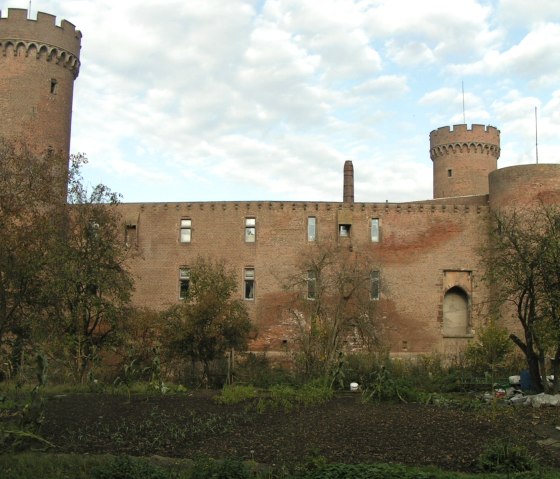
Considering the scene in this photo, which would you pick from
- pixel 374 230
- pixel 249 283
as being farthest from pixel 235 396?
pixel 374 230

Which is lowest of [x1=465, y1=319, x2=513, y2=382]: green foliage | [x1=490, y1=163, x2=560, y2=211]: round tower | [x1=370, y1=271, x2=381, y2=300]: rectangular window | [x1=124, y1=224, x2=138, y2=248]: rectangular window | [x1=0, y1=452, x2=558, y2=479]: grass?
[x1=0, y1=452, x2=558, y2=479]: grass

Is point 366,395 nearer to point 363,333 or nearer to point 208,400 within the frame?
point 208,400

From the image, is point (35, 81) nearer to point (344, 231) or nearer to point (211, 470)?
point (344, 231)

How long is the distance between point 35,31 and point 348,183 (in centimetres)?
1874

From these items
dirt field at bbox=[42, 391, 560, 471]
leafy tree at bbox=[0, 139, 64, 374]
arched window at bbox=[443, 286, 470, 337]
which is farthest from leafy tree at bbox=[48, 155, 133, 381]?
arched window at bbox=[443, 286, 470, 337]

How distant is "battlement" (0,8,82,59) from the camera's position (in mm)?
34656

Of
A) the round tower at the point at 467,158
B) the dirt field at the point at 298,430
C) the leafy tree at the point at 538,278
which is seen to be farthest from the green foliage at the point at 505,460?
the round tower at the point at 467,158

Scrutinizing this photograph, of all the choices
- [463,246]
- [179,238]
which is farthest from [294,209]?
[463,246]

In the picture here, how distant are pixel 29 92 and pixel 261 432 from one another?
26891mm

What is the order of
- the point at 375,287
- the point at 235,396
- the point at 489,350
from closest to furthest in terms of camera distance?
the point at 235,396 < the point at 489,350 < the point at 375,287

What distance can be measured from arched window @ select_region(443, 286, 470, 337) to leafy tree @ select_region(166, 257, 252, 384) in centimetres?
1499

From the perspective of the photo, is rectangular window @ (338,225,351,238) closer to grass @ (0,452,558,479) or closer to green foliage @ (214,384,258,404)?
green foliage @ (214,384,258,404)

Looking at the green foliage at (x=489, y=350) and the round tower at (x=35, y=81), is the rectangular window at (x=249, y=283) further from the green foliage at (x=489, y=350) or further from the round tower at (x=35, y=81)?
the green foliage at (x=489, y=350)

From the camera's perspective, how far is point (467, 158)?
52.3 m
